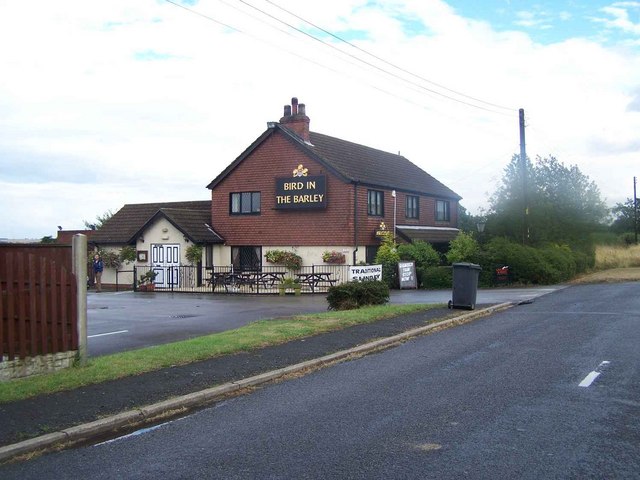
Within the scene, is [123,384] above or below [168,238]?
below

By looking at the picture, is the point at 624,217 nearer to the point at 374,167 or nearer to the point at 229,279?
the point at 374,167

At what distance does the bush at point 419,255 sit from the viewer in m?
32.0

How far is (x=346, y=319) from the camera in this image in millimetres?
14953

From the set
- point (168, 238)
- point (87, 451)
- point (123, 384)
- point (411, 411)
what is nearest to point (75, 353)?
point (123, 384)

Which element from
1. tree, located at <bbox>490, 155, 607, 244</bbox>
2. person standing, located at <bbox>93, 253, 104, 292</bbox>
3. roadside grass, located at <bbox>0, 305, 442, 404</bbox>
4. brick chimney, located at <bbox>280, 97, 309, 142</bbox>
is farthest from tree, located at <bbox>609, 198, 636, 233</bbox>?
roadside grass, located at <bbox>0, 305, 442, 404</bbox>

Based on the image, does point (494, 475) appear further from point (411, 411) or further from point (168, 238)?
point (168, 238)

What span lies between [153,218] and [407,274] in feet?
47.7

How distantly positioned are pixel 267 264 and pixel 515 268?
12814 millimetres

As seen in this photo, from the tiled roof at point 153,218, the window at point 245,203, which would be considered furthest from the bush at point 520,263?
the tiled roof at point 153,218

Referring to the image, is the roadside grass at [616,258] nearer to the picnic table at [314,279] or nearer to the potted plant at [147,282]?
the picnic table at [314,279]

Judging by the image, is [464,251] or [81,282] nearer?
[81,282]

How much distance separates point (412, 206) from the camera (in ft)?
128

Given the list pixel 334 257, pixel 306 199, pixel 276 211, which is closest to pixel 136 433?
pixel 334 257

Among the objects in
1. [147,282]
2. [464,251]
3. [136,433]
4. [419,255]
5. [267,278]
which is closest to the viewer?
[136,433]
